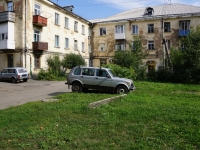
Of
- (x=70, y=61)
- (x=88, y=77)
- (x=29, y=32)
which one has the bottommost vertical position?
(x=88, y=77)

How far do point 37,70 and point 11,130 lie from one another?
22343 millimetres

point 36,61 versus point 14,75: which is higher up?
point 36,61

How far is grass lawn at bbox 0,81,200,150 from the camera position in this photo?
4.56 m

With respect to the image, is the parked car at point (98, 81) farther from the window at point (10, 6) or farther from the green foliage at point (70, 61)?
the window at point (10, 6)

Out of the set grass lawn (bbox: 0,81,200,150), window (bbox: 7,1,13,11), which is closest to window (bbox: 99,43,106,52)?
window (bbox: 7,1,13,11)

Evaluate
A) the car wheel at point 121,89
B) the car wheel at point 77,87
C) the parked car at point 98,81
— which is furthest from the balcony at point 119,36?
the car wheel at point 121,89

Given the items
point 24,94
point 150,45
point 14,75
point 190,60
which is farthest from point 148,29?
point 24,94

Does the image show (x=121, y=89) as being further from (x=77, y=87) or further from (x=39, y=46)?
(x=39, y=46)

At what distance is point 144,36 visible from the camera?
36906mm

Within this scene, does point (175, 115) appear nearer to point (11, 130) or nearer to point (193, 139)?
point (193, 139)

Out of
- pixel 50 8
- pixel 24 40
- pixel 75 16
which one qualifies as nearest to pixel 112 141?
pixel 24 40

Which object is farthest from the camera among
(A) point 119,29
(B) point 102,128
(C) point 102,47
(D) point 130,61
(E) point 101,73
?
(C) point 102,47

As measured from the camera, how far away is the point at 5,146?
4.57 meters

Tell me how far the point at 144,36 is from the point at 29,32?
19.8 metres
